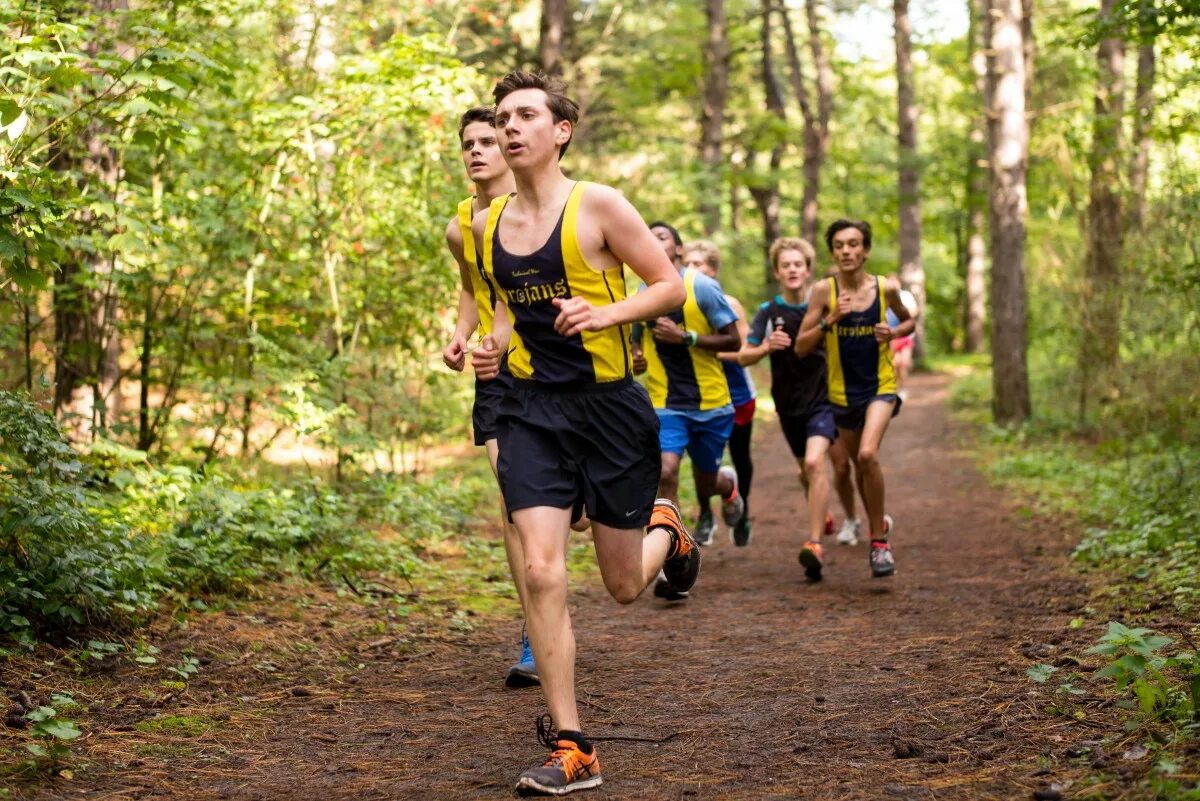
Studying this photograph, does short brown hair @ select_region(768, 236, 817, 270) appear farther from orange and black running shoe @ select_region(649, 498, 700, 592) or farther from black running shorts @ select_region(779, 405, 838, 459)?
orange and black running shoe @ select_region(649, 498, 700, 592)

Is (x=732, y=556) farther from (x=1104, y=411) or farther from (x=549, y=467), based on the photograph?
(x=1104, y=411)

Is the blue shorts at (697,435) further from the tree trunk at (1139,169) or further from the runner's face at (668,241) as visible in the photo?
the tree trunk at (1139,169)

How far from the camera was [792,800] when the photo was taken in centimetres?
392

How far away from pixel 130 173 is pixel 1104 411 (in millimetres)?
11540

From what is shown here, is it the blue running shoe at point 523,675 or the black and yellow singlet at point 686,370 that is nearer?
the blue running shoe at point 523,675

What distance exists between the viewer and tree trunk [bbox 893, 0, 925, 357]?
93.2ft

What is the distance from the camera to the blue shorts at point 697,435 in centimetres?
824

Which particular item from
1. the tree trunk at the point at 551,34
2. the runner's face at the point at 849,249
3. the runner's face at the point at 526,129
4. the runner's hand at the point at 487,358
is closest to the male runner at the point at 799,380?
the runner's face at the point at 849,249

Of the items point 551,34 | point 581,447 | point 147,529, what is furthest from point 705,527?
point 551,34

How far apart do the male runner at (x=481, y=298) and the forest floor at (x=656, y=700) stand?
0.61 meters

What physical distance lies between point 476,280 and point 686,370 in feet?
10.8

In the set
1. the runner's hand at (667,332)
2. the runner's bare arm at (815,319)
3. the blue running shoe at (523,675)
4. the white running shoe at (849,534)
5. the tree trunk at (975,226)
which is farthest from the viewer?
the tree trunk at (975,226)

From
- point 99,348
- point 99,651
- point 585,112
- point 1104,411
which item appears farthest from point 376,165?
point 585,112

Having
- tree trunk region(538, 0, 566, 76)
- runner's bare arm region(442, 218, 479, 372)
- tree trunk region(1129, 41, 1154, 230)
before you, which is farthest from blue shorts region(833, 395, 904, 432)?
tree trunk region(538, 0, 566, 76)
